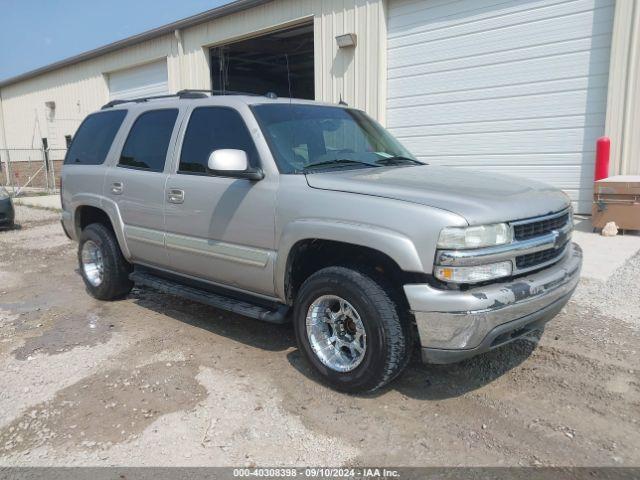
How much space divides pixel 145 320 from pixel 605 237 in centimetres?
605

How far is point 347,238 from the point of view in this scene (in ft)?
10.8

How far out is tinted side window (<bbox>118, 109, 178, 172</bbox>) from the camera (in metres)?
4.78

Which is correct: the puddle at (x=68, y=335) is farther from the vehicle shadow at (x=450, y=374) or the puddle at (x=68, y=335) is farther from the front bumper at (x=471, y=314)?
the front bumper at (x=471, y=314)

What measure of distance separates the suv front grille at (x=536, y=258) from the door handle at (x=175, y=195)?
2.70 m

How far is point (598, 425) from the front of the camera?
3.12m

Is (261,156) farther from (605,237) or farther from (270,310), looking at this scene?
(605,237)

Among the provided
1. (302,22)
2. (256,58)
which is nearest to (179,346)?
(302,22)

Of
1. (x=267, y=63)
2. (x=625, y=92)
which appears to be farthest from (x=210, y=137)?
(x=267, y=63)

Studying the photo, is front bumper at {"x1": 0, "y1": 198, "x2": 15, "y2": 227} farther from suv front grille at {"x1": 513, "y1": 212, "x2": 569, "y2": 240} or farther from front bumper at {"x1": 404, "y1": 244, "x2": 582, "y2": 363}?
suv front grille at {"x1": 513, "y1": 212, "x2": 569, "y2": 240}

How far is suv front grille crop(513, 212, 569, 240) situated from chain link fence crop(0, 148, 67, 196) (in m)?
19.7

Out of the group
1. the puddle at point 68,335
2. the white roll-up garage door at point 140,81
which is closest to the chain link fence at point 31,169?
the white roll-up garage door at point 140,81

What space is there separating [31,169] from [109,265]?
73.3ft

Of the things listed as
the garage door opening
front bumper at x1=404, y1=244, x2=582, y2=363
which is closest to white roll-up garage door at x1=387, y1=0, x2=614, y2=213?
the garage door opening

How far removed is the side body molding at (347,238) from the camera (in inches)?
120
